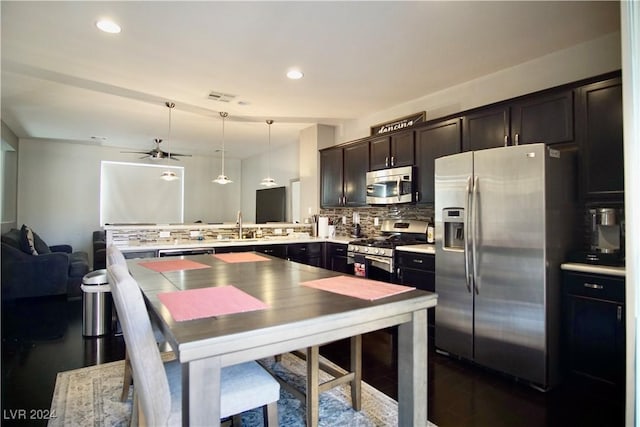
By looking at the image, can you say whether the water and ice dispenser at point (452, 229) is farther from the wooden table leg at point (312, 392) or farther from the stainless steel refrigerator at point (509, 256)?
the wooden table leg at point (312, 392)

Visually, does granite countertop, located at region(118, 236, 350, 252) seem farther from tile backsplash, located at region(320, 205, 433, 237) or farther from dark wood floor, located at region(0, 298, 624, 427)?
dark wood floor, located at region(0, 298, 624, 427)

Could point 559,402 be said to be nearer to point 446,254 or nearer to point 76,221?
point 446,254

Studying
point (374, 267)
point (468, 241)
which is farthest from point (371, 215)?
point (468, 241)

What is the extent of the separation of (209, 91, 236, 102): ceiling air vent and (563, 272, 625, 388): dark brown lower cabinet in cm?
388

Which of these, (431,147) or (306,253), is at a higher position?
(431,147)

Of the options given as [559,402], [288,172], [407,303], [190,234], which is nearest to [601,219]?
[559,402]

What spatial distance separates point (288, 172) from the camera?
7113 mm

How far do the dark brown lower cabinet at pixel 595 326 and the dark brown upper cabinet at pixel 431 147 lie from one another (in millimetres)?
1592

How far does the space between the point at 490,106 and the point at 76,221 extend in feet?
26.1

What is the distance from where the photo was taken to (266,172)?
8.02 metres

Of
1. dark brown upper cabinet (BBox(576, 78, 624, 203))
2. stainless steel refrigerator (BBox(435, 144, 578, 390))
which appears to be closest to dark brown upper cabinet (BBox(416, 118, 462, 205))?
stainless steel refrigerator (BBox(435, 144, 578, 390))

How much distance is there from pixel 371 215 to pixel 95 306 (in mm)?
3479

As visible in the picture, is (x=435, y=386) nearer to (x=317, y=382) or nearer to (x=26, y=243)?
(x=317, y=382)

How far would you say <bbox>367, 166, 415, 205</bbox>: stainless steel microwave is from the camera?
12.9 feet
